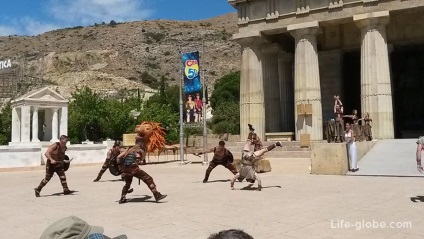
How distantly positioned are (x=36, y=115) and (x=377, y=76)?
23.3 m

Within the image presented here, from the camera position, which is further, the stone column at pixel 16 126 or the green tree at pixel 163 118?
the green tree at pixel 163 118

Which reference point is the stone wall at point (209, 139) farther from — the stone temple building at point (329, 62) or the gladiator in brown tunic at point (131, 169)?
the gladiator in brown tunic at point (131, 169)

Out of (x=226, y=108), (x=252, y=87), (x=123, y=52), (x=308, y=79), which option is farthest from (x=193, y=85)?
(x=123, y=52)

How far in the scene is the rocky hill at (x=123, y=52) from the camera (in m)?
99.3

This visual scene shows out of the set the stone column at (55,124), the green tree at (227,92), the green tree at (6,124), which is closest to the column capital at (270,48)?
the stone column at (55,124)

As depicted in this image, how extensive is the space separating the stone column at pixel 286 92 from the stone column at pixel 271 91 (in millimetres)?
895

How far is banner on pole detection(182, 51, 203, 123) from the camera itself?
73.4 ft

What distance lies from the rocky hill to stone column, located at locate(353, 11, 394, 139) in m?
69.7

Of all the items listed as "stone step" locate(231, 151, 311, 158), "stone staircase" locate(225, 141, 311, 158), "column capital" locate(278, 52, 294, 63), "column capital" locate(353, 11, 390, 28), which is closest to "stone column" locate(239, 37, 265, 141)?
"stone staircase" locate(225, 141, 311, 158)

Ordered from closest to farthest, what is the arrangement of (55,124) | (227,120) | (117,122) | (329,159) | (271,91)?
1. (329,159)
2. (55,124)
3. (271,91)
4. (117,122)
5. (227,120)

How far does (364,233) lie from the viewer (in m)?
6.26

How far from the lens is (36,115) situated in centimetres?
3062

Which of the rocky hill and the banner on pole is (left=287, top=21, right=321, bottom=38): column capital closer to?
the banner on pole

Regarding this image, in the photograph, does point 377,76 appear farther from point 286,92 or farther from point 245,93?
point 286,92
